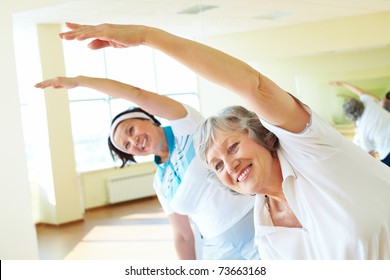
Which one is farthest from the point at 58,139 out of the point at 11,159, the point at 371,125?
the point at 371,125

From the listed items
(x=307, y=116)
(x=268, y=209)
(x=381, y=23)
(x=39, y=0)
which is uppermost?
(x=39, y=0)

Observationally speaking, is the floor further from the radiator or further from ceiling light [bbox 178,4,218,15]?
ceiling light [bbox 178,4,218,15]

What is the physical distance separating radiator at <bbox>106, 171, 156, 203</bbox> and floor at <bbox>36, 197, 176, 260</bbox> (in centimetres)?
35

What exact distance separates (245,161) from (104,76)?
5.98 meters

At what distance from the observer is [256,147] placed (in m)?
1.17

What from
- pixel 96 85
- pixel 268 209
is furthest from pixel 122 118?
pixel 268 209

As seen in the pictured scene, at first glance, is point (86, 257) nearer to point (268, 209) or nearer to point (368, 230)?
point (268, 209)

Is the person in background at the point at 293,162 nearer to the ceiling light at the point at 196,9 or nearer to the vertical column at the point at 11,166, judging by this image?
the vertical column at the point at 11,166

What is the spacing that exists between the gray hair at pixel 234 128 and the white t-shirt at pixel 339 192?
0.30 feet

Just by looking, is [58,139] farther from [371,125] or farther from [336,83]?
[371,125]

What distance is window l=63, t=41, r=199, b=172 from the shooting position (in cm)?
664

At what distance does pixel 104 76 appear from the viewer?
22.6ft

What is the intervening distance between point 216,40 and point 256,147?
3.66 metres

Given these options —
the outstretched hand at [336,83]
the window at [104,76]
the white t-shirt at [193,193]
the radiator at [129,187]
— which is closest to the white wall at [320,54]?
the outstretched hand at [336,83]
